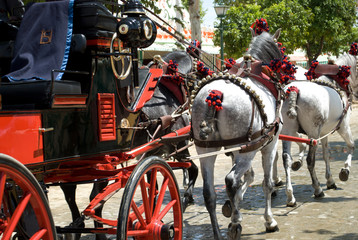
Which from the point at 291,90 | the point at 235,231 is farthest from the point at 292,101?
the point at 235,231

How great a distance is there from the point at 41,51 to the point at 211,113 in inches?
77.4

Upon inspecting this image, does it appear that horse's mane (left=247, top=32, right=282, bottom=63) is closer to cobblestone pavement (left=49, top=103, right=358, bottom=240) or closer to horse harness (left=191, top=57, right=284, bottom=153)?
horse harness (left=191, top=57, right=284, bottom=153)

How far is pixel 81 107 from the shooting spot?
13.5ft

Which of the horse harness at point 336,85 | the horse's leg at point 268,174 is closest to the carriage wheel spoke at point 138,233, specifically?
the horse's leg at point 268,174

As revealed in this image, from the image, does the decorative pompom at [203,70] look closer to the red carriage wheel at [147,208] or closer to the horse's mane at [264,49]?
the horse's mane at [264,49]

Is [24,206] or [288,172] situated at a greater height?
[24,206]

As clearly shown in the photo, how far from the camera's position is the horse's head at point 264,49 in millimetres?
6750

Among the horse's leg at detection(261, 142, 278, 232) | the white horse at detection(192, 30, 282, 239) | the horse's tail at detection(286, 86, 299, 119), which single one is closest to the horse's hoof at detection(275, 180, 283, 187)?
the horse's tail at detection(286, 86, 299, 119)

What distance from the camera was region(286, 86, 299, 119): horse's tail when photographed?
7.44 metres

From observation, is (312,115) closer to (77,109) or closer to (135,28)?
(135,28)

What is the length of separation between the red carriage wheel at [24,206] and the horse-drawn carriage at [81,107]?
0.04 feet

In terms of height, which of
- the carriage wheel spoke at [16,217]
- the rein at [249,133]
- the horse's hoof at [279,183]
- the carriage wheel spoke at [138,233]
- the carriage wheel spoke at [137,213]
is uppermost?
the rein at [249,133]

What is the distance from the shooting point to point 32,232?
3529 mm

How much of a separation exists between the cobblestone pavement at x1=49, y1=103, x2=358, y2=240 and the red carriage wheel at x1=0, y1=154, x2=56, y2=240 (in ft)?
9.01
